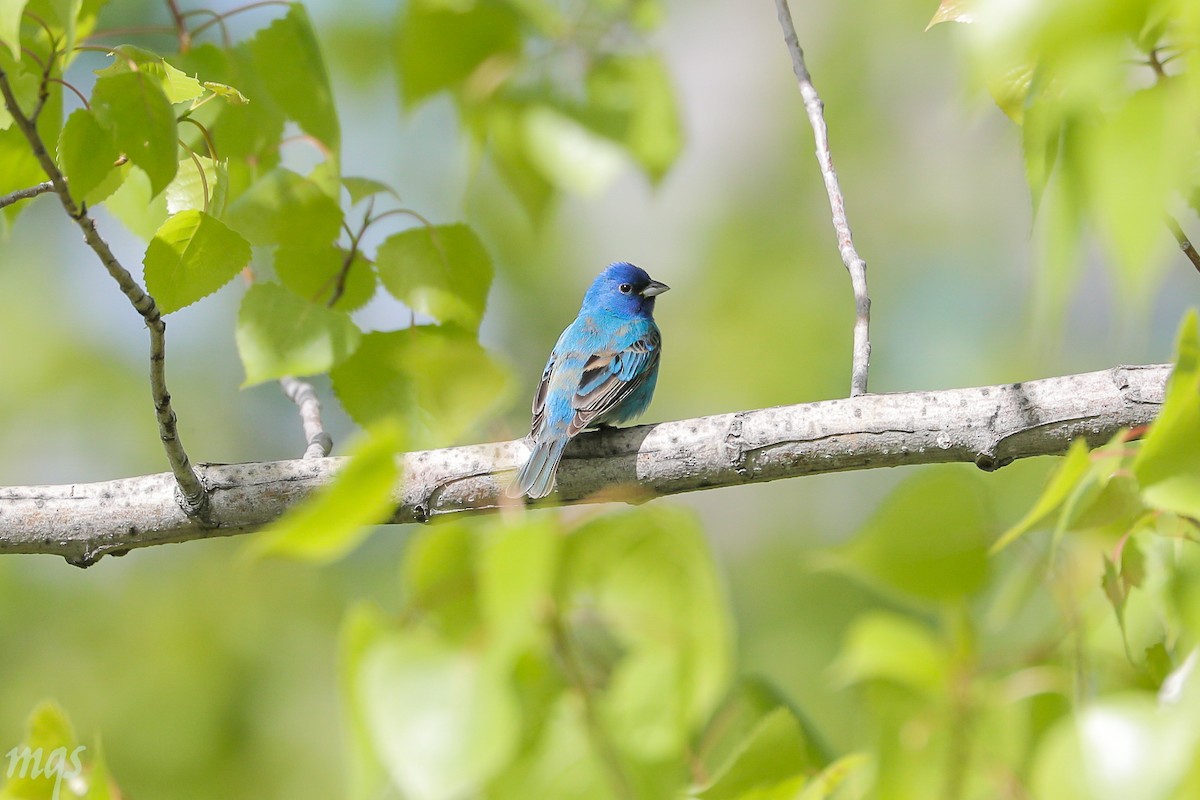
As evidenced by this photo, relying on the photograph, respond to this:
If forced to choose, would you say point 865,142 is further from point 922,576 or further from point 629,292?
point 922,576

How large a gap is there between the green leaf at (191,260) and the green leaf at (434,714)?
1.34m

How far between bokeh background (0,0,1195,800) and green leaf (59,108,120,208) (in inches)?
189

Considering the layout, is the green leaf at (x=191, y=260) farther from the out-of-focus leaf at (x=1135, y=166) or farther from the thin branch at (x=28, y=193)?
the out-of-focus leaf at (x=1135, y=166)

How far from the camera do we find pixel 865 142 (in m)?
11.4

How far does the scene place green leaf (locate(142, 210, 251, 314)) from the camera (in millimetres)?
2240

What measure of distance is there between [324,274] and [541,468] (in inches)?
37.2

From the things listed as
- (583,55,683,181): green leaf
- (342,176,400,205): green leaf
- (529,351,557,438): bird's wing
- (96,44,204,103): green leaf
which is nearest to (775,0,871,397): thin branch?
(583,55,683,181): green leaf

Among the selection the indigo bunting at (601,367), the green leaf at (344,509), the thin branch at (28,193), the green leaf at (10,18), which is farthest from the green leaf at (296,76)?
the green leaf at (344,509)

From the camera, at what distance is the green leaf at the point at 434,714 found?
110 cm

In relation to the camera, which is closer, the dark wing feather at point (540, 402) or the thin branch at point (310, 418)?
the thin branch at point (310, 418)

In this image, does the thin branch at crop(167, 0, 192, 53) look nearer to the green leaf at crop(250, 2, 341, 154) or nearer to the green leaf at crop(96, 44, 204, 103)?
the green leaf at crop(250, 2, 341, 154)

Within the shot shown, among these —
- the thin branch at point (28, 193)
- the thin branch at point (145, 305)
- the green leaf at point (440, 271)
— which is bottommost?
the thin branch at point (145, 305)

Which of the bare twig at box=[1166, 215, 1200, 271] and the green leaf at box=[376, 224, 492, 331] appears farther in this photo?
the green leaf at box=[376, 224, 492, 331]

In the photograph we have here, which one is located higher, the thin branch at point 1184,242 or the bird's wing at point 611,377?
the bird's wing at point 611,377
